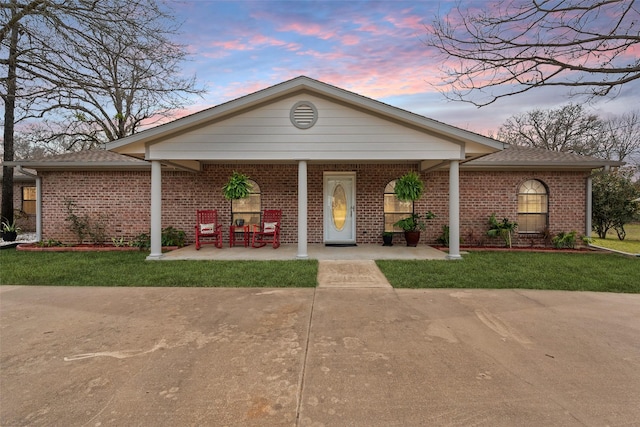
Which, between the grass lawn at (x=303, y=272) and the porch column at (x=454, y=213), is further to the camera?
the porch column at (x=454, y=213)

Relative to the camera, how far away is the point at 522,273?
21.4 feet

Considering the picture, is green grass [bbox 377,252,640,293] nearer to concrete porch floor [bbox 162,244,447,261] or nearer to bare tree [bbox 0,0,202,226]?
concrete porch floor [bbox 162,244,447,261]

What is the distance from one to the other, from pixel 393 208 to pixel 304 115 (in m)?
4.22

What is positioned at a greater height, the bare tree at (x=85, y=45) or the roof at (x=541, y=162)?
the bare tree at (x=85, y=45)

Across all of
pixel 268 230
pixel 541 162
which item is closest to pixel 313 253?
pixel 268 230

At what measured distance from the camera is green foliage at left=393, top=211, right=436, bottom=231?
9.65m

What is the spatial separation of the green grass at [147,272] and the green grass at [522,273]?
1897mm

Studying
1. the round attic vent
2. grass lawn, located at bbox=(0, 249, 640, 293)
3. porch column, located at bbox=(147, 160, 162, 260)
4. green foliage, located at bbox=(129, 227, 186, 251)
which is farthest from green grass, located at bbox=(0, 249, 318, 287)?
the round attic vent

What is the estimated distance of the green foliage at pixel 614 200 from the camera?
1267cm

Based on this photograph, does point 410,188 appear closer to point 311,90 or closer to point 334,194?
point 334,194

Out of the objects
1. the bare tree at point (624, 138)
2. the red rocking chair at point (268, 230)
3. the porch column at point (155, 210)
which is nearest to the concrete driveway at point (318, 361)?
the porch column at point (155, 210)

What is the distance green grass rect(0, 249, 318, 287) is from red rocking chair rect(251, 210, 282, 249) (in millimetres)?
2059

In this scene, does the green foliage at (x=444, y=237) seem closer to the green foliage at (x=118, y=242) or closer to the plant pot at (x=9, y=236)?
the green foliage at (x=118, y=242)

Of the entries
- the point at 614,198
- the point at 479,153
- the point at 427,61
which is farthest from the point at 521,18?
the point at 614,198
